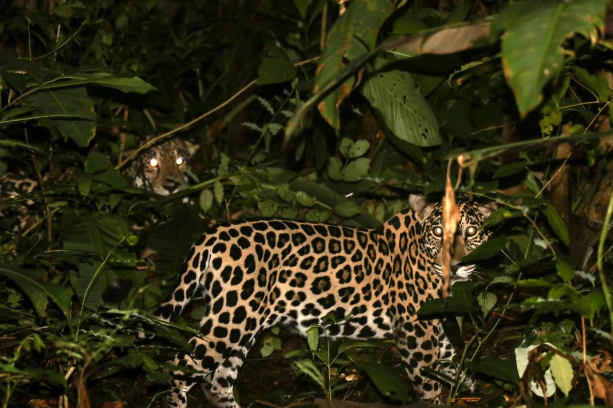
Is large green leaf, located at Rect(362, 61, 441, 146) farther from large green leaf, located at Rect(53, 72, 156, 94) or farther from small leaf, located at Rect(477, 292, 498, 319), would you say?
large green leaf, located at Rect(53, 72, 156, 94)

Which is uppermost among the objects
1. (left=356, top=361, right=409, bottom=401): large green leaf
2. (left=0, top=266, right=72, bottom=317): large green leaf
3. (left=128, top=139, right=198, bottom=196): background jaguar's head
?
(left=0, top=266, right=72, bottom=317): large green leaf

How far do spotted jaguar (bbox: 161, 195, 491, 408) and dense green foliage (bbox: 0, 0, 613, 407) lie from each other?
0.22m

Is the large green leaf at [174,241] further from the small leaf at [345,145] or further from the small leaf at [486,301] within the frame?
the small leaf at [486,301]

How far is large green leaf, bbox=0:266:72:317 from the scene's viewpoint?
382 centimetres

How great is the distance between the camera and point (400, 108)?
528 centimetres

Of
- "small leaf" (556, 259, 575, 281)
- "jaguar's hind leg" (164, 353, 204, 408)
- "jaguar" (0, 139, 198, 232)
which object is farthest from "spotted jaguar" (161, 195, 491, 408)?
"jaguar" (0, 139, 198, 232)

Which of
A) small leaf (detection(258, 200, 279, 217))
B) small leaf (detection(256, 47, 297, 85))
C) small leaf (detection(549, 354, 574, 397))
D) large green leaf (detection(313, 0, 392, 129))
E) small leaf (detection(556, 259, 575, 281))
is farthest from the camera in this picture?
small leaf (detection(258, 200, 279, 217))

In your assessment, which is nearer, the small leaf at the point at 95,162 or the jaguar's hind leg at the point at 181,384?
the jaguar's hind leg at the point at 181,384

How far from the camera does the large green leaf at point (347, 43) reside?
3244mm

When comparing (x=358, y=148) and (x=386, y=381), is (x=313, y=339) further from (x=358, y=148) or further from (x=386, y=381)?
(x=358, y=148)

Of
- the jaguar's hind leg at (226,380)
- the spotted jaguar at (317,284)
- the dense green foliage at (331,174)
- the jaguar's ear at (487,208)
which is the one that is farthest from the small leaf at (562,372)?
the jaguar's hind leg at (226,380)

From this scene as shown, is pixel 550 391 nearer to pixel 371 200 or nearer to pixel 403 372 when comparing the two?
pixel 403 372

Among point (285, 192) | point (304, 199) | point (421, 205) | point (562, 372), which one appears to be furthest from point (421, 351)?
point (562, 372)

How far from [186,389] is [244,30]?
3.97 meters
